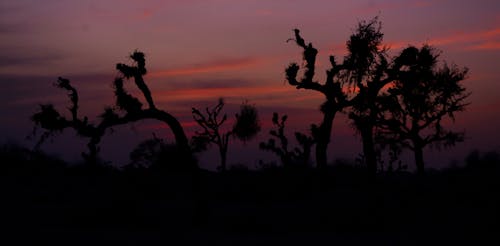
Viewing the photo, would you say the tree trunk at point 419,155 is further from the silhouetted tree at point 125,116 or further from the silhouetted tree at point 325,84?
the silhouetted tree at point 125,116

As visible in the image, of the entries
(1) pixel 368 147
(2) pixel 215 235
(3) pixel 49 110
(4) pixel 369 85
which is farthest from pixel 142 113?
(4) pixel 369 85

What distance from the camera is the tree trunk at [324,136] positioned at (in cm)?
2558

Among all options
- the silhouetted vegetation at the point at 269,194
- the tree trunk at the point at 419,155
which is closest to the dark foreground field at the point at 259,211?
the silhouetted vegetation at the point at 269,194

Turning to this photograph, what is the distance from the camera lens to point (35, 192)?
24.7 metres

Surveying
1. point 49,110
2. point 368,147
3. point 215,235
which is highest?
point 49,110

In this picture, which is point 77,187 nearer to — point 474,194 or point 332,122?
point 332,122

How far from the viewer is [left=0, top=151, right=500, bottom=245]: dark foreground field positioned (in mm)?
16031

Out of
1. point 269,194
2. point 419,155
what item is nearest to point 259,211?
point 269,194

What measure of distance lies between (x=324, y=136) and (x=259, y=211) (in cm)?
601

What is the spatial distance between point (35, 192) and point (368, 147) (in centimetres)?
1314

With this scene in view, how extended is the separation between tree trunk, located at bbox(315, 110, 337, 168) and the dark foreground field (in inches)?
20.8

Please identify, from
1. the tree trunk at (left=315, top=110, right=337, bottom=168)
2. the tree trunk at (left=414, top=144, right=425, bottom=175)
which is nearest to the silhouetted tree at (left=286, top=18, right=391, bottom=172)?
the tree trunk at (left=315, top=110, right=337, bottom=168)

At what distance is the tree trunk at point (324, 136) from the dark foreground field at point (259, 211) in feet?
1.73

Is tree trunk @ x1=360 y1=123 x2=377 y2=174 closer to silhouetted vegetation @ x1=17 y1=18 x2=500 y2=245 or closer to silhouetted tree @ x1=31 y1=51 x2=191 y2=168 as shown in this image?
silhouetted vegetation @ x1=17 y1=18 x2=500 y2=245
